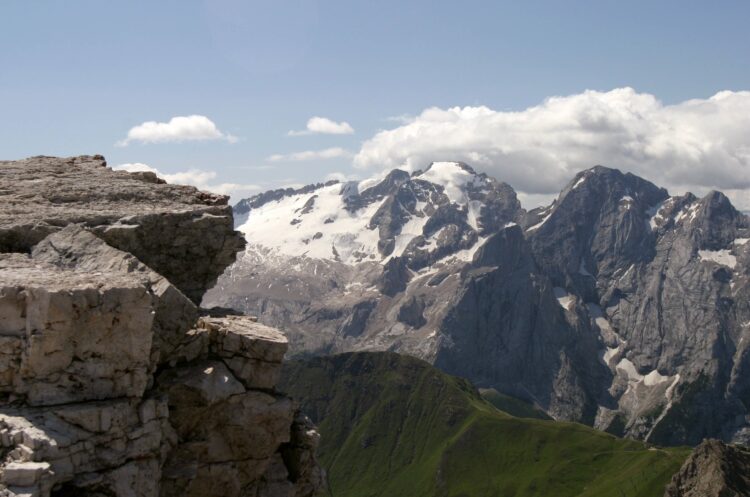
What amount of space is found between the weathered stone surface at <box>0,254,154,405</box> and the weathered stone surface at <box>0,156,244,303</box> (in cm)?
749

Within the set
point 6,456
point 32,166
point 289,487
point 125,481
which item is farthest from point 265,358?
point 32,166

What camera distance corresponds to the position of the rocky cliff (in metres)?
21.4

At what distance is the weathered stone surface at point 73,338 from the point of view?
21438 mm

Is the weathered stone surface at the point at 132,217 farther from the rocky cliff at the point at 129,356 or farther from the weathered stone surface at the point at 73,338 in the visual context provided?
the weathered stone surface at the point at 73,338

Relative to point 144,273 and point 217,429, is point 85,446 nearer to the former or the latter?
point 217,429

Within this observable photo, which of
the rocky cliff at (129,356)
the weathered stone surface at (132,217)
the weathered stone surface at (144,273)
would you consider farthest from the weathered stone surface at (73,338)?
the weathered stone surface at (132,217)

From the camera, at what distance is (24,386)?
21500mm

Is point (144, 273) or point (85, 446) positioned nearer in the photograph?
point (85, 446)

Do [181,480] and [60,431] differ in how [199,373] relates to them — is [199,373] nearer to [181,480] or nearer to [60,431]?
[181,480]

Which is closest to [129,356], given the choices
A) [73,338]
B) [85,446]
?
[73,338]

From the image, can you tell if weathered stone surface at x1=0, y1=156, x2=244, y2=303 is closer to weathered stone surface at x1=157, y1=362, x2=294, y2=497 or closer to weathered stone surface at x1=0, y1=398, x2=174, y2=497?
weathered stone surface at x1=157, y1=362, x2=294, y2=497

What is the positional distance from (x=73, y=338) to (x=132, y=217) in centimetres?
1052

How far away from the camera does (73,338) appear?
21797 mm

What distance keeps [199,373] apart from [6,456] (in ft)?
25.0
